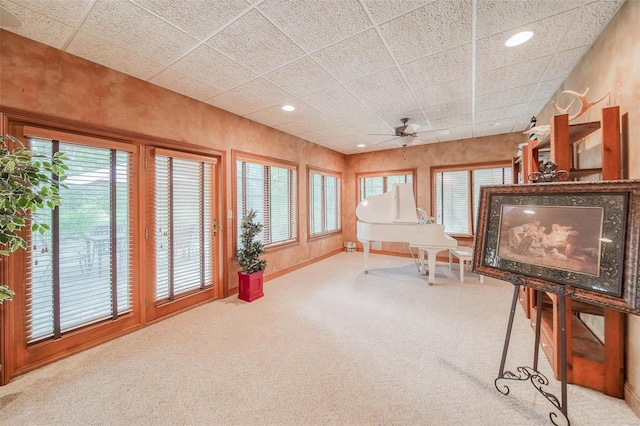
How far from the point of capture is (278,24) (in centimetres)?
183

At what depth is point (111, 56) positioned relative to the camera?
2203 mm

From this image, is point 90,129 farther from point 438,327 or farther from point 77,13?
point 438,327

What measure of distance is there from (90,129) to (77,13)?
3.08ft

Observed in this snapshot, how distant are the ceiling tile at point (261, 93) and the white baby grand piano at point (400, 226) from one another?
241 cm

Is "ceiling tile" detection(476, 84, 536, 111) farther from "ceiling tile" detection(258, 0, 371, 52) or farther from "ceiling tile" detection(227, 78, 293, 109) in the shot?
"ceiling tile" detection(227, 78, 293, 109)

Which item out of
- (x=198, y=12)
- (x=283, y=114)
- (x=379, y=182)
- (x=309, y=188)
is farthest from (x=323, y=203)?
(x=198, y=12)

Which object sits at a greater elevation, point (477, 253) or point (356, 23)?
point (356, 23)

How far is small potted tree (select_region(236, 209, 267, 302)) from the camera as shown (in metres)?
3.37

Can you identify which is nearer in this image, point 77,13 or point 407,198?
point 77,13

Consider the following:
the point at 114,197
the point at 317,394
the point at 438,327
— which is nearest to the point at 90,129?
the point at 114,197

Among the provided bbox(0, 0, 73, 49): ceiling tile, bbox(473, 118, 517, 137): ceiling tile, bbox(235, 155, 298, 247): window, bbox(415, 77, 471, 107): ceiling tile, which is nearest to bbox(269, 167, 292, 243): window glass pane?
bbox(235, 155, 298, 247): window

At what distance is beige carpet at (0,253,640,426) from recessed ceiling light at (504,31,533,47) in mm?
2657

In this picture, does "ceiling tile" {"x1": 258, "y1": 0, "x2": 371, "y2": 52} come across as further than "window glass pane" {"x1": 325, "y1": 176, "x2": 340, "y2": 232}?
No

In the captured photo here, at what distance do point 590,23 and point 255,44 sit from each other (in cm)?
259
